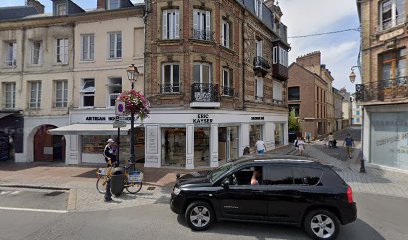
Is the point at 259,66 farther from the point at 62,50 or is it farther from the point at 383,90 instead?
the point at 62,50

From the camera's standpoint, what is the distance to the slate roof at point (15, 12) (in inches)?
632

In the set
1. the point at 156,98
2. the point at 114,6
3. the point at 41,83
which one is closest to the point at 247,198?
the point at 156,98

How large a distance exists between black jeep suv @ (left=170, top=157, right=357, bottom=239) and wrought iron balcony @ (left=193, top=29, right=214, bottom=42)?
29.4 ft

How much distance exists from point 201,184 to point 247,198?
3.51 feet

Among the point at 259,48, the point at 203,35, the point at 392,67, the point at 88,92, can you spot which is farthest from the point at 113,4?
the point at 392,67

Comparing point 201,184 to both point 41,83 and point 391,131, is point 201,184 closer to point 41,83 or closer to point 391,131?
point 391,131

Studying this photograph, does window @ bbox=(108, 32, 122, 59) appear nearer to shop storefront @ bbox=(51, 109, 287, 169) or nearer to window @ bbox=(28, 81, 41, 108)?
shop storefront @ bbox=(51, 109, 287, 169)

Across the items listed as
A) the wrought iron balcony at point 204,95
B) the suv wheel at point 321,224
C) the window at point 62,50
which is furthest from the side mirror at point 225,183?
the window at point 62,50

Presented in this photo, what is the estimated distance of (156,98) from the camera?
12.6 meters

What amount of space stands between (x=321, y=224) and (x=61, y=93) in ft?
50.4

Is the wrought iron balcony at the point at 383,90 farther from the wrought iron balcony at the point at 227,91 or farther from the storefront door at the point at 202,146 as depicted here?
the storefront door at the point at 202,146

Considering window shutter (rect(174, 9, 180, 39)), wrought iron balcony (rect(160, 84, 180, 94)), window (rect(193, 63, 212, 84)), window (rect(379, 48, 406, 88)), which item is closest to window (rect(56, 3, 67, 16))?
window shutter (rect(174, 9, 180, 39))

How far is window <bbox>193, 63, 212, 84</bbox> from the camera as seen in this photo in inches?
499

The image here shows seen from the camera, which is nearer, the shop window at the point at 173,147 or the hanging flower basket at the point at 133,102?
the hanging flower basket at the point at 133,102
